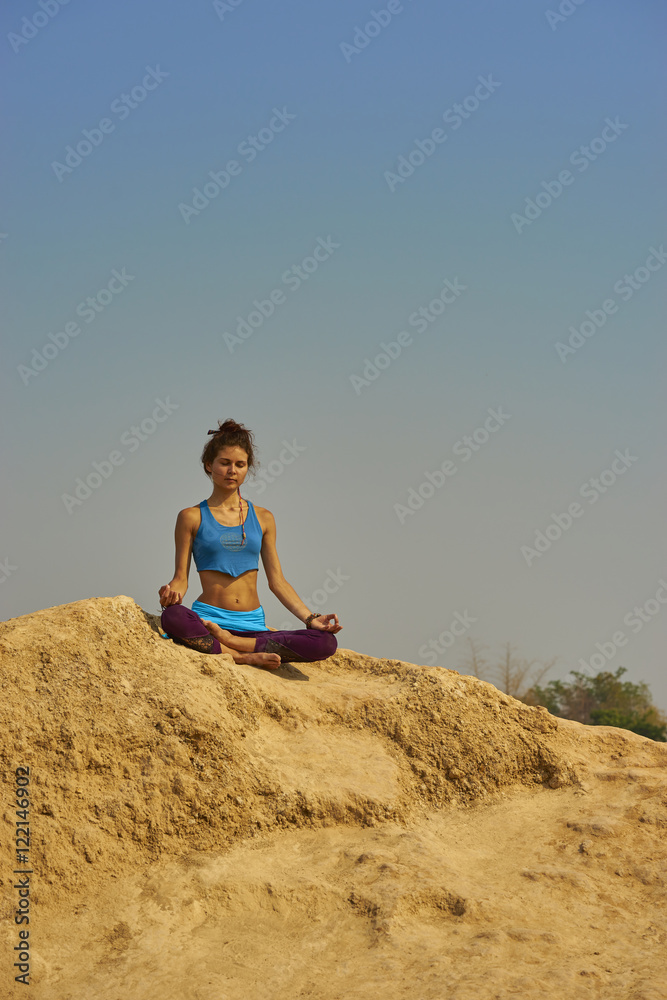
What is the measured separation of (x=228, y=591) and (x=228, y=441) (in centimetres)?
98

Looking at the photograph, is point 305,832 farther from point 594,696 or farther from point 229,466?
point 594,696

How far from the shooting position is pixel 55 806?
12.1ft

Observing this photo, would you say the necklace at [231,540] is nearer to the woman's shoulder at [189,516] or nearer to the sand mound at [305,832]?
the woman's shoulder at [189,516]

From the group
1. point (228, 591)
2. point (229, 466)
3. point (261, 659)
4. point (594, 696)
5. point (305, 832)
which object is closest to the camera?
point (305, 832)

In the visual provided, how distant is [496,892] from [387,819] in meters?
0.65

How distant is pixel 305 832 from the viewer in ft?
13.0

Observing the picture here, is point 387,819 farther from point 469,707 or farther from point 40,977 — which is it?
point 40,977

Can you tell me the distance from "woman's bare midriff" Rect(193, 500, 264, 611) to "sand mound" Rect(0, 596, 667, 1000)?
686 millimetres

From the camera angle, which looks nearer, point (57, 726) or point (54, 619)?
point (57, 726)

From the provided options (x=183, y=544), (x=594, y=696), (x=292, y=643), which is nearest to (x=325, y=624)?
(x=292, y=643)

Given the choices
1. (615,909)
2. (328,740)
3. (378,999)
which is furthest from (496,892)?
(328,740)

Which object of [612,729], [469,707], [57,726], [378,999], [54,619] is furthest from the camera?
[612,729]

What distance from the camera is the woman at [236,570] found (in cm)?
510

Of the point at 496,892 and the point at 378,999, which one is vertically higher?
the point at 496,892
